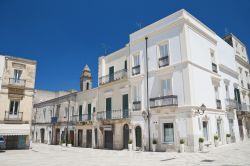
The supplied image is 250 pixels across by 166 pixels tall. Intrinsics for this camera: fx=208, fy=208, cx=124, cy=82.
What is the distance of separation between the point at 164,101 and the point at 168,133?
2486 mm

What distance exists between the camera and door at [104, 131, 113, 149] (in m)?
21.5

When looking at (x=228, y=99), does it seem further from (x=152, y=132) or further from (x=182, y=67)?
(x=152, y=132)

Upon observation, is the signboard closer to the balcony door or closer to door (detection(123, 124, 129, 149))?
the balcony door

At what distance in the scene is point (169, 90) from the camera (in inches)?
654

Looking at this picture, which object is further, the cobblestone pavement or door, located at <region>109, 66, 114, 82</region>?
door, located at <region>109, 66, 114, 82</region>

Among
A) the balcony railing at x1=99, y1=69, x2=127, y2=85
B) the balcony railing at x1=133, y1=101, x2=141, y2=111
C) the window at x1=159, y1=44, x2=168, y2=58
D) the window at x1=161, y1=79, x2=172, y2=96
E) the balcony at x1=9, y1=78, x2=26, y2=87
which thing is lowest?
the balcony railing at x1=133, y1=101, x2=141, y2=111

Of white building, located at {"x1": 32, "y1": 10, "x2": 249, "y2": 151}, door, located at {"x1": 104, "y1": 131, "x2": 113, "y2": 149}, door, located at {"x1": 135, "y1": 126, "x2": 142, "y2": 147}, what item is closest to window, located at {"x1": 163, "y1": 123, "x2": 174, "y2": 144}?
white building, located at {"x1": 32, "y1": 10, "x2": 249, "y2": 151}

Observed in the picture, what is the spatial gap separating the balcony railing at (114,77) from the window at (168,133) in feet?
22.6

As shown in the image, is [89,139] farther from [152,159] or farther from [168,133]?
[152,159]

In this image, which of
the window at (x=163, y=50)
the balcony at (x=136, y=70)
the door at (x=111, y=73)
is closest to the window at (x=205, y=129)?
the window at (x=163, y=50)

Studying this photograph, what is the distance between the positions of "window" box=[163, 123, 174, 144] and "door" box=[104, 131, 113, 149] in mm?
7051

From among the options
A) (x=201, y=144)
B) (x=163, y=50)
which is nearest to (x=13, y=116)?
(x=163, y=50)

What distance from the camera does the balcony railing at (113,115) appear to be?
19817mm

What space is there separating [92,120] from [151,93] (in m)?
9.26
